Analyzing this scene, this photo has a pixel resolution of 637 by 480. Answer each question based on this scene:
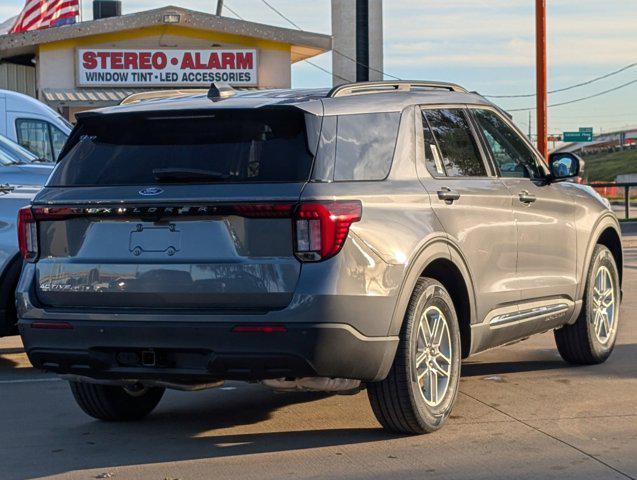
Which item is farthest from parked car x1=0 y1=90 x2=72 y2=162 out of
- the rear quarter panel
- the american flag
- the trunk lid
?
the american flag

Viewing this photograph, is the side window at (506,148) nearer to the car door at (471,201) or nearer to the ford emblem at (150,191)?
the car door at (471,201)

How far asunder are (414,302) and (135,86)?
27394 mm

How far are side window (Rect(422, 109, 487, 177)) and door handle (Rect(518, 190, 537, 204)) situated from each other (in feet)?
1.23

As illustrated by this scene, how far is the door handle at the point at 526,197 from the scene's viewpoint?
24.8 ft

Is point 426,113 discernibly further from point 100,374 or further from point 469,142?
point 100,374

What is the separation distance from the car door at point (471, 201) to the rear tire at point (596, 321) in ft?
4.17

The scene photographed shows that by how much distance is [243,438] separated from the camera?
21.5ft

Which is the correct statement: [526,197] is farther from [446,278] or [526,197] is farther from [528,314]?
[446,278]

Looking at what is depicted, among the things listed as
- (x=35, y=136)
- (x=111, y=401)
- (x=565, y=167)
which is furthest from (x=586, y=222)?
(x=35, y=136)

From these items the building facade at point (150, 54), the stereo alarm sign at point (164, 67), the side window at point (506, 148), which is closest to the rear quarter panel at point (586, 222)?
the side window at point (506, 148)

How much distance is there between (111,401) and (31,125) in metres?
8.27

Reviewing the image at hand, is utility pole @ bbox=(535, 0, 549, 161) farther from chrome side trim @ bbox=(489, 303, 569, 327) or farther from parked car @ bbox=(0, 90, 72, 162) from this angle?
chrome side trim @ bbox=(489, 303, 569, 327)

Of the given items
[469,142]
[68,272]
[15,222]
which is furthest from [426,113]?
[15,222]

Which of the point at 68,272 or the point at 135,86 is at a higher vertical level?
the point at 135,86
